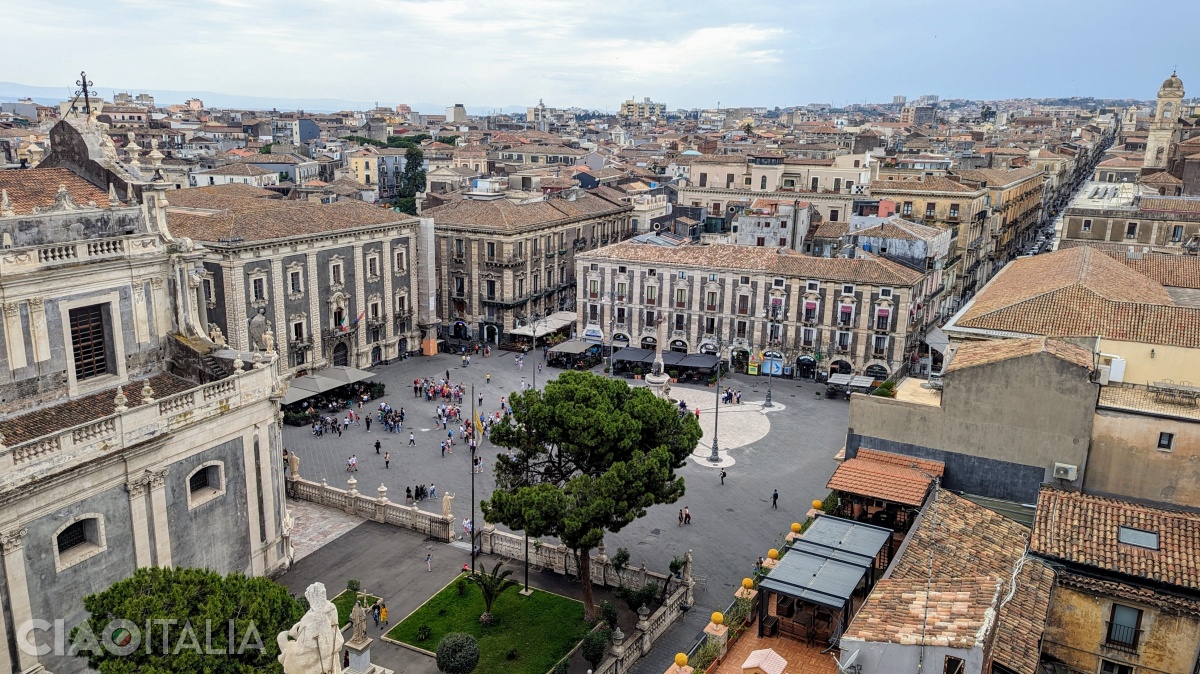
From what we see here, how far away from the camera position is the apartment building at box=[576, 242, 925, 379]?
60.8 m

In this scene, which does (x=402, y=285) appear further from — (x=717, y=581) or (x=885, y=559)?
(x=885, y=559)

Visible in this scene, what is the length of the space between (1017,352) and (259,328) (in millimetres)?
41012

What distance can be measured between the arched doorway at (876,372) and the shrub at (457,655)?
4273cm

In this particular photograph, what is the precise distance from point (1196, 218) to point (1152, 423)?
4450 centimetres

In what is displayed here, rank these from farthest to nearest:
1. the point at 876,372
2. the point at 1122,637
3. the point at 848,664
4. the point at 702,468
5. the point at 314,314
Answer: the point at 876,372, the point at 314,314, the point at 702,468, the point at 1122,637, the point at 848,664

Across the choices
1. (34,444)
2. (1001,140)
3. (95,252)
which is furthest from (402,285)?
(1001,140)

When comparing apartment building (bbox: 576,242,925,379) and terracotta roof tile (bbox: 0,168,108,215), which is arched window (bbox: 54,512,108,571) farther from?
Answer: apartment building (bbox: 576,242,925,379)

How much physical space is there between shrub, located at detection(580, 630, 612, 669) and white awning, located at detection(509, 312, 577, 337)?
140 ft

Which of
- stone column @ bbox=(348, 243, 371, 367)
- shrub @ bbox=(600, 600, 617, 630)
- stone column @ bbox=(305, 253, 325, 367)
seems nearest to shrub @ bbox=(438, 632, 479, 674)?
shrub @ bbox=(600, 600, 617, 630)

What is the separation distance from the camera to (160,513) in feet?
87.8

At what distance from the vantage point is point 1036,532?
2202 cm

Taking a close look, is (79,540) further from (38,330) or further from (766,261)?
(766,261)

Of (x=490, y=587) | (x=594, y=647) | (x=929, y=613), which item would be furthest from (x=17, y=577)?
(x=929, y=613)

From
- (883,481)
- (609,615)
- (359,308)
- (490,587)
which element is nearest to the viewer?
(883,481)
